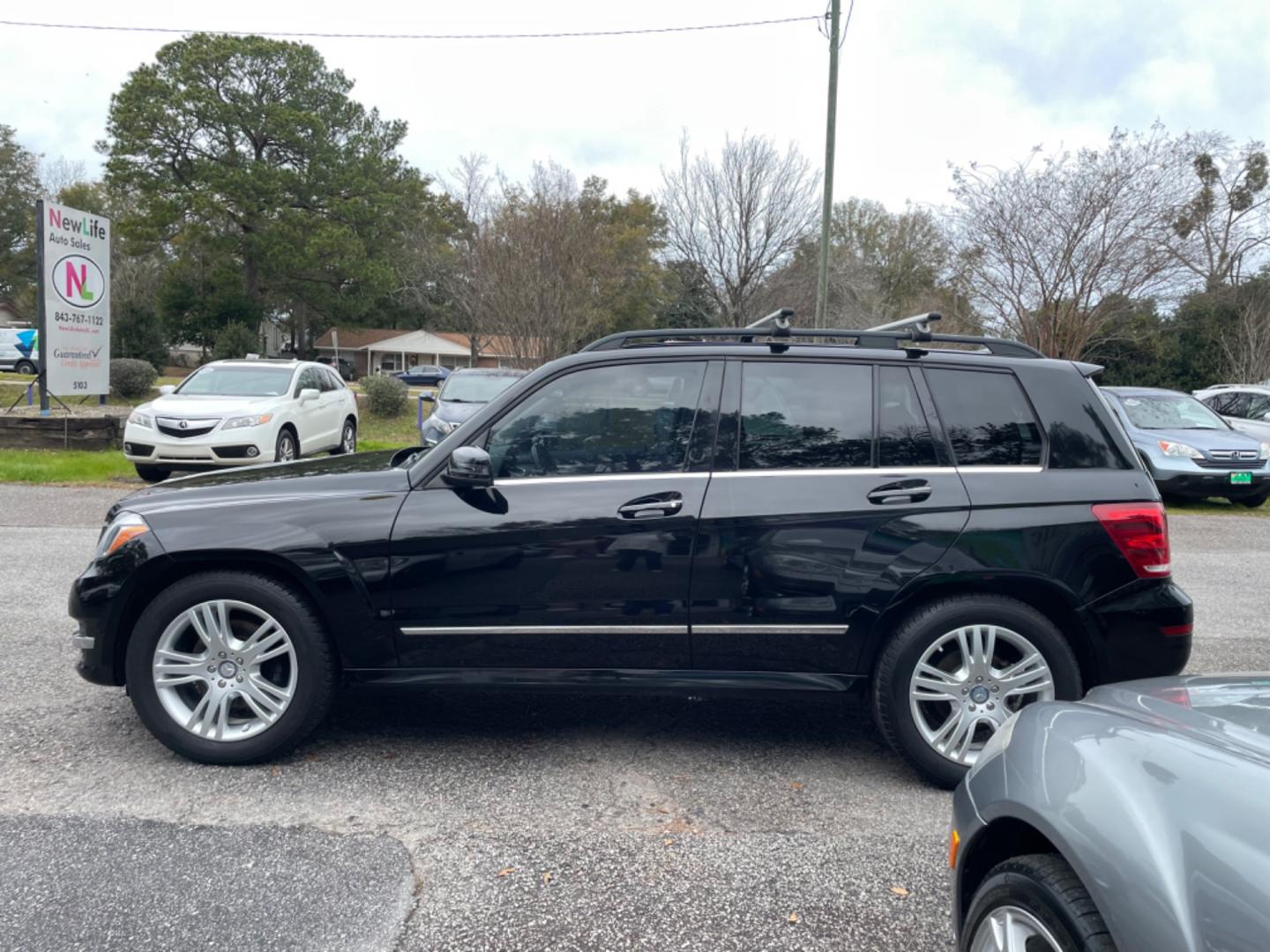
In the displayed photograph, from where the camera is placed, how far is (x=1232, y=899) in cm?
140

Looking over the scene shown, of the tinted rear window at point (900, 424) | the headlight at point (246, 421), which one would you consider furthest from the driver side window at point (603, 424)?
the headlight at point (246, 421)

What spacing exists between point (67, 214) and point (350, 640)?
1507 centimetres

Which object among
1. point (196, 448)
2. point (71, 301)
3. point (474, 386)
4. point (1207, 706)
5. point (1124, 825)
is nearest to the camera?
point (1124, 825)

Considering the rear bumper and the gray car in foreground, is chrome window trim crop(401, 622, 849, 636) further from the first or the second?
the gray car in foreground

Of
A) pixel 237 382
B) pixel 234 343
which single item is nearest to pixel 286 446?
pixel 237 382

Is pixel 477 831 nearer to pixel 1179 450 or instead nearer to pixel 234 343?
pixel 1179 450

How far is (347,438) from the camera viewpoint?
15.4 m

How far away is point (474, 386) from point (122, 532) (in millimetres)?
10951

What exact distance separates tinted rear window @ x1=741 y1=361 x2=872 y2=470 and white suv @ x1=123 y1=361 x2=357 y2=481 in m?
9.52

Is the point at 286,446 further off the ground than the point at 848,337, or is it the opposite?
the point at 848,337

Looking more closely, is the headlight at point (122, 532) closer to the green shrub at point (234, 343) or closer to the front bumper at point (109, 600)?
the front bumper at point (109, 600)

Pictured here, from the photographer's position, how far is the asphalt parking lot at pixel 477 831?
8.73 feet

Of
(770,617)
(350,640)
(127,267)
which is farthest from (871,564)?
(127,267)

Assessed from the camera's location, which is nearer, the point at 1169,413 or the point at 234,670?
the point at 234,670
